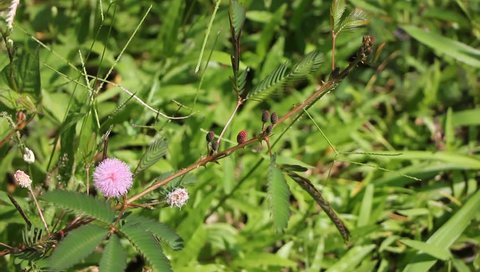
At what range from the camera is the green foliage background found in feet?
5.83

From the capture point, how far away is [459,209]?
1.93m

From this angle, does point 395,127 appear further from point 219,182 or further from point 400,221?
point 219,182

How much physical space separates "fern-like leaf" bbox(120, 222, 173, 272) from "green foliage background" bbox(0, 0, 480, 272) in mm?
415

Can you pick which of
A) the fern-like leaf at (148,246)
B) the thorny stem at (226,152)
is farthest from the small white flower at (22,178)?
the fern-like leaf at (148,246)

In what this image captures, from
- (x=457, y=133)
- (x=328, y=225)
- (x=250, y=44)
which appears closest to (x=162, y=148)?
(x=328, y=225)

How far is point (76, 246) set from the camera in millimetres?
1050

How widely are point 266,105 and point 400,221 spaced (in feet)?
2.02

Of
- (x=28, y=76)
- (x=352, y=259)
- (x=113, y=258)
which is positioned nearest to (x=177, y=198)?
(x=113, y=258)

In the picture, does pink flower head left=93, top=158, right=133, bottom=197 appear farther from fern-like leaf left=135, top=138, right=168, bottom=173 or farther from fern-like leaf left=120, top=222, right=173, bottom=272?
fern-like leaf left=135, top=138, right=168, bottom=173

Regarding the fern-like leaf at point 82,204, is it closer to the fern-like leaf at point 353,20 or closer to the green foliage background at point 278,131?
the green foliage background at point 278,131

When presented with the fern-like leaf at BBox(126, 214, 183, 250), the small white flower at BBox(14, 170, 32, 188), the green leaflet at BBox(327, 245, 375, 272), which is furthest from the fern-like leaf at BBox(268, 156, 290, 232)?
the green leaflet at BBox(327, 245, 375, 272)

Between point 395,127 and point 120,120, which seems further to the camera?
point 395,127

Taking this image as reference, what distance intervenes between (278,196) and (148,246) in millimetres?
297

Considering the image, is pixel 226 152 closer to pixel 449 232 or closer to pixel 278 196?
pixel 278 196
